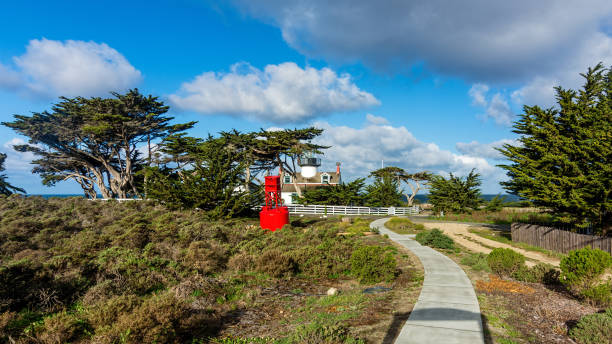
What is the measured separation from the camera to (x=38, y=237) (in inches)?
590

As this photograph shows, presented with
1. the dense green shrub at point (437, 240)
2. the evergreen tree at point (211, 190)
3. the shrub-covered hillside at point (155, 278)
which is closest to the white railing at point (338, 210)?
the evergreen tree at point (211, 190)

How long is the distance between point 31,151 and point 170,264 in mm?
42760

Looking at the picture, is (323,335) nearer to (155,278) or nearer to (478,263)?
(155,278)

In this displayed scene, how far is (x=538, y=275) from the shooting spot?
10.3m

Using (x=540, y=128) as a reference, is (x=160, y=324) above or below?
below

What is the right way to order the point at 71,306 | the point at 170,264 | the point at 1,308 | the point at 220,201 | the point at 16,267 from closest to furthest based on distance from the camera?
the point at 1,308, the point at 71,306, the point at 16,267, the point at 170,264, the point at 220,201

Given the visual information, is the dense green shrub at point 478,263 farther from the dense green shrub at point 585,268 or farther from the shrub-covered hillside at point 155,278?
the shrub-covered hillside at point 155,278

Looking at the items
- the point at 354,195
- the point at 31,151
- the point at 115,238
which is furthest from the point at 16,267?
the point at 31,151

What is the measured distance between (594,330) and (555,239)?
1458 centimetres

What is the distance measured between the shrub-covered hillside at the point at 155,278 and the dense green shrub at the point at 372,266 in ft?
0.12

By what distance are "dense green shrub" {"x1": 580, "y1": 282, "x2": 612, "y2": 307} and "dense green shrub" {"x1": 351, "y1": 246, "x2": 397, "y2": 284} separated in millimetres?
5078

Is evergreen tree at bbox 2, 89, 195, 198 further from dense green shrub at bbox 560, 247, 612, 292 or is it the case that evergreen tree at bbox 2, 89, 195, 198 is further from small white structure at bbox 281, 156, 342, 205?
dense green shrub at bbox 560, 247, 612, 292

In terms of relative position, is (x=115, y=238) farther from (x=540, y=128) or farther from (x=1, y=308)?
(x=540, y=128)

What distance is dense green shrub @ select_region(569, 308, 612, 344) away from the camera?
18.0ft
